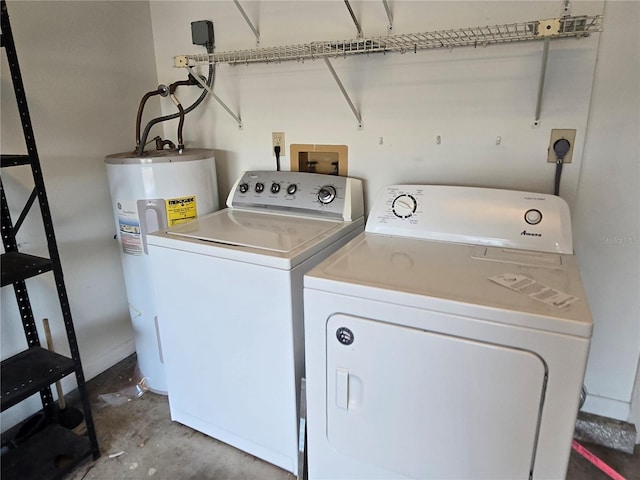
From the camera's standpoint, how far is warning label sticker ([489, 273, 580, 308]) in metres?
1.03

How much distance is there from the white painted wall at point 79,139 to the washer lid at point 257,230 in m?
0.65

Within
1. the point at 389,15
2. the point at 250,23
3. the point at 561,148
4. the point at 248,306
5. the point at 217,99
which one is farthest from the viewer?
the point at 217,99

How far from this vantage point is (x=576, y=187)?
1.58 meters

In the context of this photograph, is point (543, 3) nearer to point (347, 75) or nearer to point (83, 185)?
point (347, 75)

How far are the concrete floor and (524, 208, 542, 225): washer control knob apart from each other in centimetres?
99

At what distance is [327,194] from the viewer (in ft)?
5.93

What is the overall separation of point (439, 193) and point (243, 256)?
0.78 metres

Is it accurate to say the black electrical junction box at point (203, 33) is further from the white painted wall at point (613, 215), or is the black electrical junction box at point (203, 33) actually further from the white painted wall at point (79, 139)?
the white painted wall at point (613, 215)

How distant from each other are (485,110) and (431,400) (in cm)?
112

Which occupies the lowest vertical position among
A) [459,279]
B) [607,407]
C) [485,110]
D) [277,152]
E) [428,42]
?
Answer: [607,407]

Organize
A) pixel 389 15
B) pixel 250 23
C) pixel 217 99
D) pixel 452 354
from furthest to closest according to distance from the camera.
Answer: pixel 217 99 → pixel 250 23 → pixel 389 15 → pixel 452 354

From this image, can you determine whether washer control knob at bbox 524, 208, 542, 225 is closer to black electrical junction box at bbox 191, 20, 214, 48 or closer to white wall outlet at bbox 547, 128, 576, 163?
white wall outlet at bbox 547, 128, 576, 163

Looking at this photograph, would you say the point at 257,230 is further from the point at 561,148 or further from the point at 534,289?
the point at 561,148

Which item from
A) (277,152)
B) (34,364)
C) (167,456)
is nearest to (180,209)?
(277,152)
